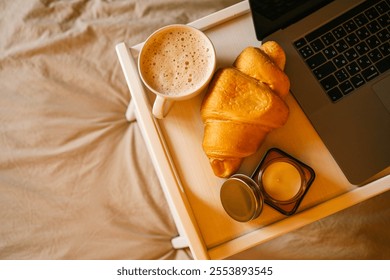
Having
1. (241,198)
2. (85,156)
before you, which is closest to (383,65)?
(241,198)

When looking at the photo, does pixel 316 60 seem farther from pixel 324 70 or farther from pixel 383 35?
pixel 383 35

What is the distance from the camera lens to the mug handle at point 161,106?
617 millimetres

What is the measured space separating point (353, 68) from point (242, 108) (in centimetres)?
26

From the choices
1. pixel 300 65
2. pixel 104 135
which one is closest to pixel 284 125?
pixel 300 65

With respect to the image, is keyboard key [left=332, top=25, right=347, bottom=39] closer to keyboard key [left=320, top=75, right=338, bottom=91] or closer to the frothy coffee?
keyboard key [left=320, top=75, right=338, bottom=91]

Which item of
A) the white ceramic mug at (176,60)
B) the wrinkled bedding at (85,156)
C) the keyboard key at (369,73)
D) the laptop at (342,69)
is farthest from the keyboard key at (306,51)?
the wrinkled bedding at (85,156)

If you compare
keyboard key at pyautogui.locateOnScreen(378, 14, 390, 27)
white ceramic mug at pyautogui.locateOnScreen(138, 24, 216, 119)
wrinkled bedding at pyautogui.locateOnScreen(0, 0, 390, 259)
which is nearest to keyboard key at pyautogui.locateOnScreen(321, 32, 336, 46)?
keyboard key at pyautogui.locateOnScreen(378, 14, 390, 27)

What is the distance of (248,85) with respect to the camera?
0.62 meters

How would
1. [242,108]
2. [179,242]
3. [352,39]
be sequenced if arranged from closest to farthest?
1. [242,108]
2. [352,39]
3. [179,242]

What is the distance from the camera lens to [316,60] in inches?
27.7

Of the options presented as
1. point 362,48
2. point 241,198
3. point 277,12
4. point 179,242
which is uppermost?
point 277,12

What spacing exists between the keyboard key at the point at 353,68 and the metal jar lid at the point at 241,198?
0.96ft

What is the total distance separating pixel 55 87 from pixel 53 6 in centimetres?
23
